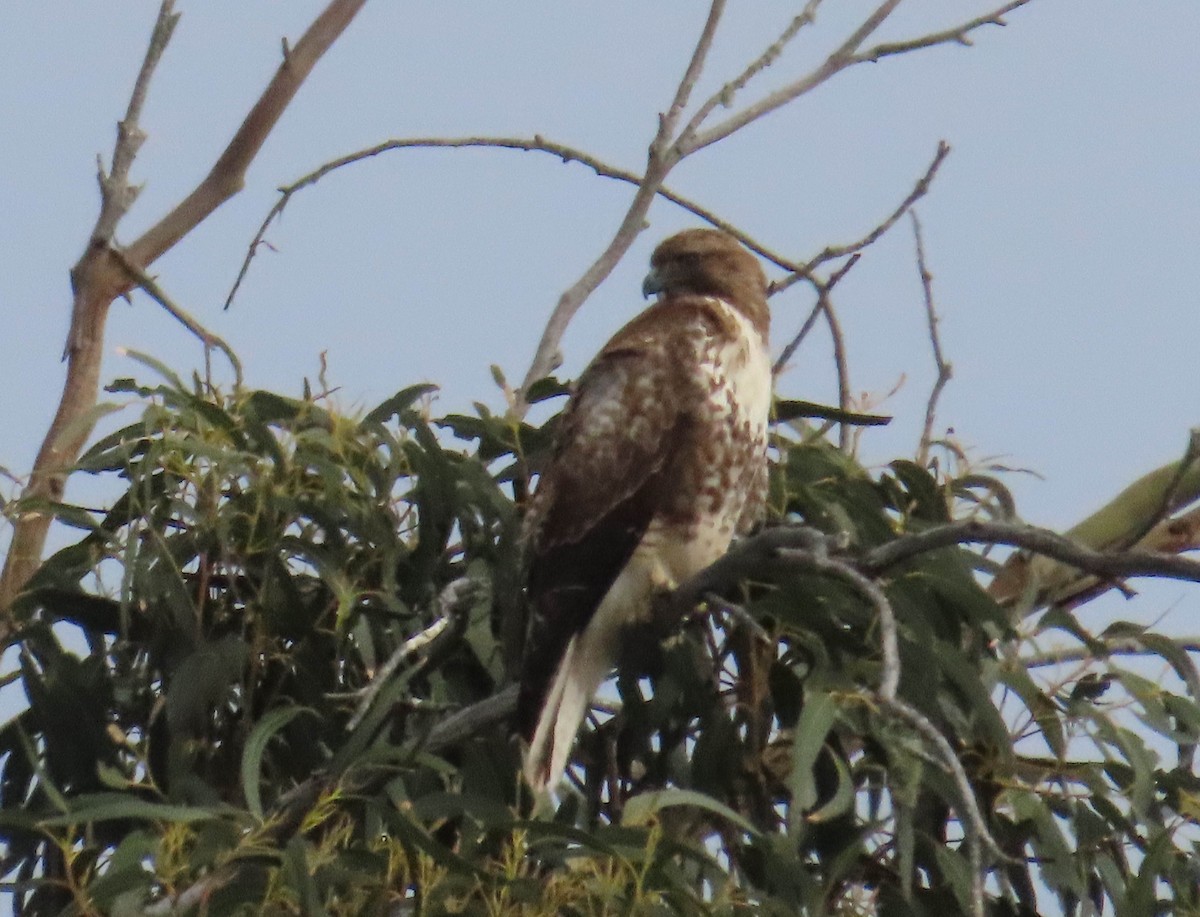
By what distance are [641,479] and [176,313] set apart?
26.4 inches

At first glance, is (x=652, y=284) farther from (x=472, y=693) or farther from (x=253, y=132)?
(x=472, y=693)

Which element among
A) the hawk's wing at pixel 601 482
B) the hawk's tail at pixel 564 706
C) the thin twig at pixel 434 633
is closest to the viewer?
the thin twig at pixel 434 633

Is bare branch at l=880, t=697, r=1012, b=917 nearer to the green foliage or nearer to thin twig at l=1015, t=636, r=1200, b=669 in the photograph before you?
the green foliage

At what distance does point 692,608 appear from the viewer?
247cm

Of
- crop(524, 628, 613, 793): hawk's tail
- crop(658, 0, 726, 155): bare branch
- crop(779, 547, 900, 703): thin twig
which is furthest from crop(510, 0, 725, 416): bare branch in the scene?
crop(779, 547, 900, 703): thin twig

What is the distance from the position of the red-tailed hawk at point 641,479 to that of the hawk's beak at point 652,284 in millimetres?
281

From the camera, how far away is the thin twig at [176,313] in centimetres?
262

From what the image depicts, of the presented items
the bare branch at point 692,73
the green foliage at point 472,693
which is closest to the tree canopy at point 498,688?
the green foliage at point 472,693

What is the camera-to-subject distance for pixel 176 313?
2.89 m

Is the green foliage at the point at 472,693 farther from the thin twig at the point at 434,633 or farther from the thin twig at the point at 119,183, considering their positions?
the thin twig at the point at 119,183

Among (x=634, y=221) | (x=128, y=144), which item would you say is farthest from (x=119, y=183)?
(x=634, y=221)

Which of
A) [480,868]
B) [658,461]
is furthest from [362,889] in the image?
[658,461]

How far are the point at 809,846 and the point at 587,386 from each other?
0.86 metres

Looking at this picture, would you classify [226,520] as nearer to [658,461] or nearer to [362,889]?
[362,889]
